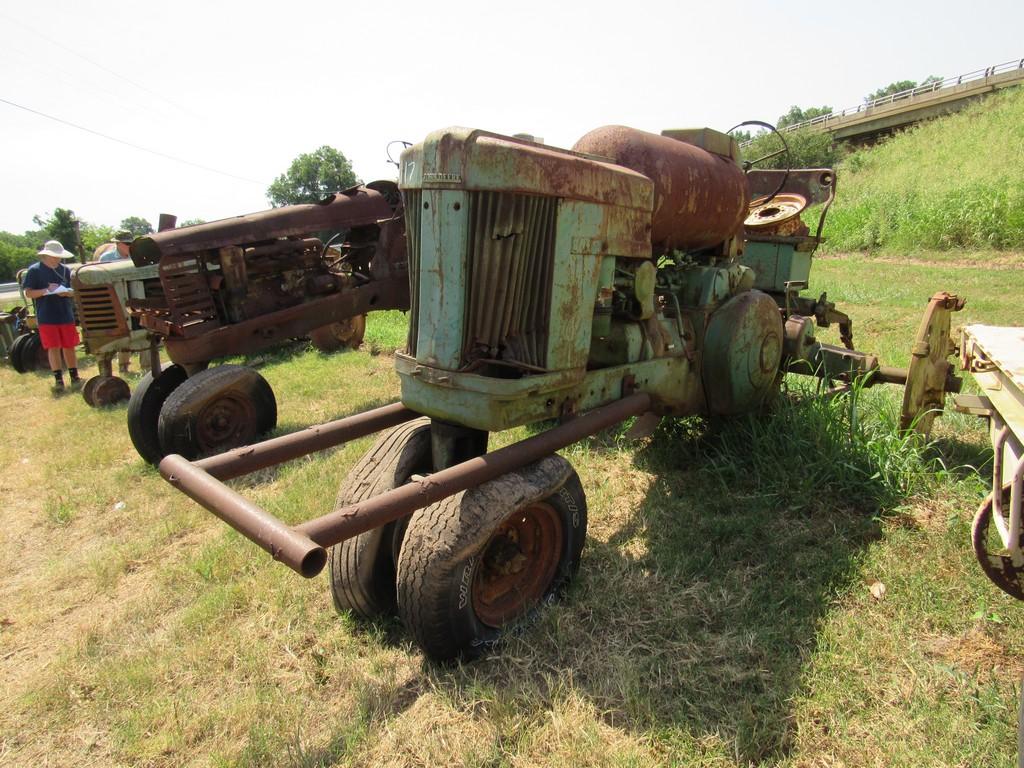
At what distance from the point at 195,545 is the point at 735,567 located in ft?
10.3

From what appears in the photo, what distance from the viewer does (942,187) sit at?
763 inches

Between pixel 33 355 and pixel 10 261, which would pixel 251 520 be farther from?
pixel 10 261

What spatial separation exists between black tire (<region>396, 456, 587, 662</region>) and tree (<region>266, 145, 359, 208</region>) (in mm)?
40859

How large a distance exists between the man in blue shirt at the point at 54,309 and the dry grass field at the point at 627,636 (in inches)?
189

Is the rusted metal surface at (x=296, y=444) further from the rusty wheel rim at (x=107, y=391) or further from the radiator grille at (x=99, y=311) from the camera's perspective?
the rusty wheel rim at (x=107, y=391)

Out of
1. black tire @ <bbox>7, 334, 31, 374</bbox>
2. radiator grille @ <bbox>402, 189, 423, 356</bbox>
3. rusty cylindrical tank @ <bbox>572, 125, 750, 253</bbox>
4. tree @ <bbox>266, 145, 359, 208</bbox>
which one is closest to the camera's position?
radiator grille @ <bbox>402, 189, 423, 356</bbox>

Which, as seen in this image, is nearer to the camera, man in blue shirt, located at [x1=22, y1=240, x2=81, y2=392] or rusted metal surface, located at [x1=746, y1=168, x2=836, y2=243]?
rusted metal surface, located at [x1=746, y1=168, x2=836, y2=243]

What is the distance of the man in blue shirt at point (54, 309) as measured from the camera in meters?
8.56

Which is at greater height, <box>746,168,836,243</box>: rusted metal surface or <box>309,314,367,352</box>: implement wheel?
<box>746,168,836,243</box>: rusted metal surface

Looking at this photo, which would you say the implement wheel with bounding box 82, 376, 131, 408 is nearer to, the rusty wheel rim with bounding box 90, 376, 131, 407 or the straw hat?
the rusty wheel rim with bounding box 90, 376, 131, 407

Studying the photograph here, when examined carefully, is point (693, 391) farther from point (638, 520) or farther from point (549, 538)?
point (549, 538)

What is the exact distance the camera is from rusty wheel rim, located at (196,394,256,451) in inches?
202

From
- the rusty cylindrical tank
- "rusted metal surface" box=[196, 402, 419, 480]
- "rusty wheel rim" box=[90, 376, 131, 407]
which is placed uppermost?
the rusty cylindrical tank

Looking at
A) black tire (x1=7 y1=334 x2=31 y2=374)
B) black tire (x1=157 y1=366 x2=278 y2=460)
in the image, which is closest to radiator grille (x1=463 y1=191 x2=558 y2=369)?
black tire (x1=157 y1=366 x2=278 y2=460)
